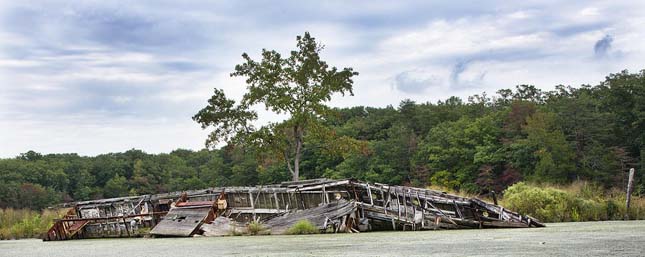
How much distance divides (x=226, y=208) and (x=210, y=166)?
6723cm

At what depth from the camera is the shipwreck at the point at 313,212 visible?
2483 cm

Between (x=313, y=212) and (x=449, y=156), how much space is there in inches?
1782

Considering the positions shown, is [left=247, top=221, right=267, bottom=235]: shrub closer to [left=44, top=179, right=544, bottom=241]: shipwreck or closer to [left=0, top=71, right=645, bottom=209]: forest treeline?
[left=44, top=179, right=544, bottom=241]: shipwreck

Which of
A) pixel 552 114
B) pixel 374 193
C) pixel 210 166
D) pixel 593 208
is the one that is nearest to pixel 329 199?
pixel 374 193

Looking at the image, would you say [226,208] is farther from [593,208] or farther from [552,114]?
[552,114]

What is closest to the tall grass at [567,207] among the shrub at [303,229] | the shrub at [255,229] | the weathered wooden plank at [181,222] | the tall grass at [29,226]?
the shrub at [303,229]

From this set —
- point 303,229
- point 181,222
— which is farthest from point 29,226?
point 303,229

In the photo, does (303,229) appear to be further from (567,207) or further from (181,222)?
(567,207)

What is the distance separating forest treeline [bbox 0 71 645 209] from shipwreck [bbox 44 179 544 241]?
10.4 meters

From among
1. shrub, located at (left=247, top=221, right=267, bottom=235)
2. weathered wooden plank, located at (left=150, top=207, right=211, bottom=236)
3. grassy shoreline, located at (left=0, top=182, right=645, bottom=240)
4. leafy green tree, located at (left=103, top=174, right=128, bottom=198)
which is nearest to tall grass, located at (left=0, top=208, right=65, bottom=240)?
weathered wooden plank, located at (left=150, top=207, right=211, bottom=236)

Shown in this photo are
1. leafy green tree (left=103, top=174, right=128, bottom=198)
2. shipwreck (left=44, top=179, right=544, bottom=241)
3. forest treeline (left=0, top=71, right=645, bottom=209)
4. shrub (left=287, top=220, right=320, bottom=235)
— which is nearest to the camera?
shrub (left=287, top=220, right=320, bottom=235)

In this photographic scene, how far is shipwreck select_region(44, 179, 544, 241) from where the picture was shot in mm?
24828

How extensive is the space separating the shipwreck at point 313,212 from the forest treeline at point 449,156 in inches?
410

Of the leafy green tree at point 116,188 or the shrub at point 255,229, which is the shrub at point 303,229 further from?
the leafy green tree at point 116,188
